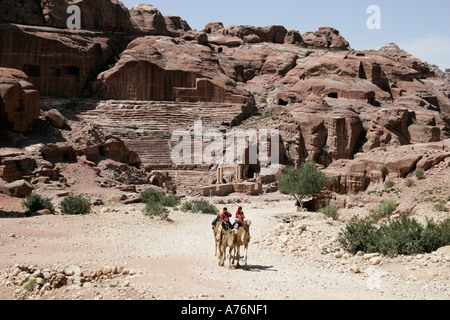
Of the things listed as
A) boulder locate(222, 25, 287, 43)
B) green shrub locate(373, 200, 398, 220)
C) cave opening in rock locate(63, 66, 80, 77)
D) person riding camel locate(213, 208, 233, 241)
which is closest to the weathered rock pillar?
cave opening in rock locate(63, 66, 80, 77)

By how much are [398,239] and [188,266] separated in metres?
6.58

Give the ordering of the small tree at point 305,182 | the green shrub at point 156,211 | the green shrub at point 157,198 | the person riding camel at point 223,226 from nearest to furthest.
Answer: the person riding camel at point 223,226
the green shrub at point 156,211
the small tree at point 305,182
the green shrub at point 157,198

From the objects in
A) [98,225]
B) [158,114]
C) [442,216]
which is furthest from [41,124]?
[442,216]

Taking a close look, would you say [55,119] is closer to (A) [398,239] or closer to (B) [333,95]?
(B) [333,95]

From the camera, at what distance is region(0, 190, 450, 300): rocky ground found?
11.9 metres

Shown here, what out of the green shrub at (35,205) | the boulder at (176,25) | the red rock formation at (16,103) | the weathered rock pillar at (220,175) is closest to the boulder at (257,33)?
the boulder at (176,25)

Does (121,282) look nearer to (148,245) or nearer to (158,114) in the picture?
(148,245)

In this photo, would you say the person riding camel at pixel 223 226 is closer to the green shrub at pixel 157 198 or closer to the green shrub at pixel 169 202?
the green shrub at pixel 157 198

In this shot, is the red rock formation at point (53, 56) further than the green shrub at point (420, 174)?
Yes

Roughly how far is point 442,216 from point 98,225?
14048 millimetres

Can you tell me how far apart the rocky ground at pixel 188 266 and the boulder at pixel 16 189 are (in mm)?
6379

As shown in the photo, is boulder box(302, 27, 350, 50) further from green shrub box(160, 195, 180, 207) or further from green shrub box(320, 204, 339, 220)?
green shrub box(320, 204, 339, 220)

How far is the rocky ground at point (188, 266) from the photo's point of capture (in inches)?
467

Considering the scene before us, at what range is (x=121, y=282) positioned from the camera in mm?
12406
